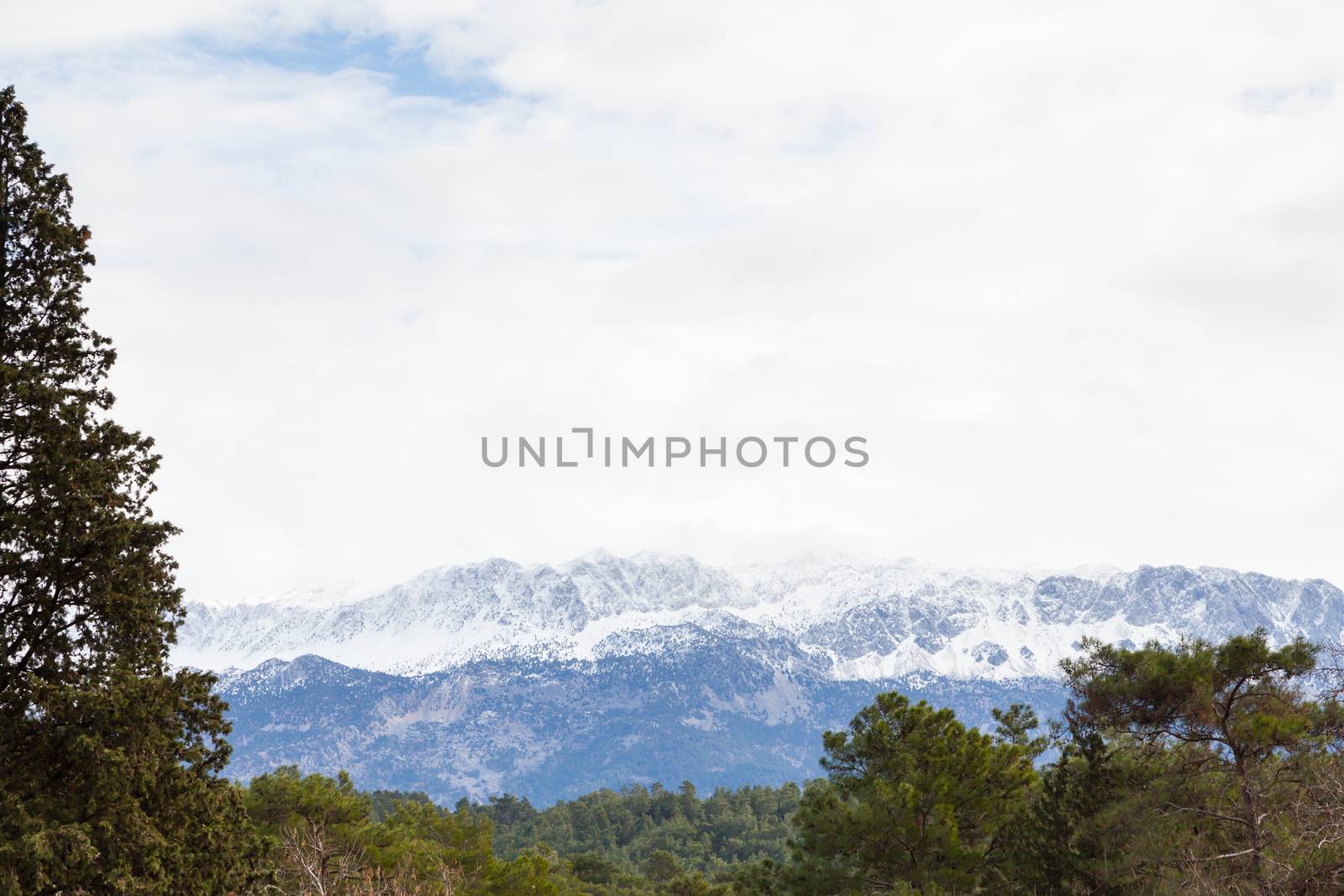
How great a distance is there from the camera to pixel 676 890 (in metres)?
58.2

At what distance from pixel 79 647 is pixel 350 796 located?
99.2 feet

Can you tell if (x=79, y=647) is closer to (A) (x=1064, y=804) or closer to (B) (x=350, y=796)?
(A) (x=1064, y=804)

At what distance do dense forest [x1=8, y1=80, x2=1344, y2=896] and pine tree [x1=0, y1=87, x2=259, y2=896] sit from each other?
0.03 metres

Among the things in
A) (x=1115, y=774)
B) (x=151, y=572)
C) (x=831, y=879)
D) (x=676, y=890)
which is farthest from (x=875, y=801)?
(x=676, y=890)

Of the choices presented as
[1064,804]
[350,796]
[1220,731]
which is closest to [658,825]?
[350,796]

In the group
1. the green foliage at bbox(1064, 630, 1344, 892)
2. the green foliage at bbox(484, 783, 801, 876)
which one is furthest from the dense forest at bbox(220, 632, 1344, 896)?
the green foliage at bbox(484, 783, 801, 876)

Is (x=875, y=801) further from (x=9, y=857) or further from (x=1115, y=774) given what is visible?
(x=9, y=857)

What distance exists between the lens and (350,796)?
4338 cm

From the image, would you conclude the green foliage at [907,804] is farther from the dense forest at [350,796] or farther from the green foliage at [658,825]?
the green foliage at [658,825]

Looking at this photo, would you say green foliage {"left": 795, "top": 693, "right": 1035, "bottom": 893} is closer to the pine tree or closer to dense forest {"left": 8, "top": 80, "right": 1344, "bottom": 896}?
dense forest {"left": 8, "top": 80, "right": 1344, "bottom": 896}

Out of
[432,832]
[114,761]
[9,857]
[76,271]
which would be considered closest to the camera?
[9,857]

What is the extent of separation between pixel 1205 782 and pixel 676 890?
39464 mm

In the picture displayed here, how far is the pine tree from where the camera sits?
45.7ft

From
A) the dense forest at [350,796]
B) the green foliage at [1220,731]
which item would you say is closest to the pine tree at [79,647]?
the dense forest at [350,796]
